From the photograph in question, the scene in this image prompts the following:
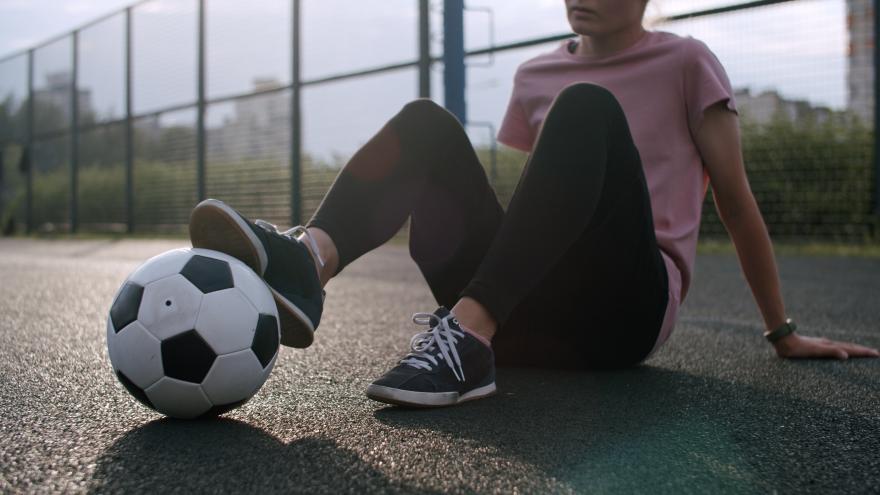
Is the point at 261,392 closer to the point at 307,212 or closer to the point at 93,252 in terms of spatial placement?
the point at 93,252

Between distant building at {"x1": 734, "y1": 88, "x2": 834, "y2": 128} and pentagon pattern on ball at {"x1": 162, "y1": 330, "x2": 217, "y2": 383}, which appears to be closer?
pentagon pattern on ball at {"x1": 162, "y1": 330, "x2": 217, "y2": 383}

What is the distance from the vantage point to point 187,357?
1.12m

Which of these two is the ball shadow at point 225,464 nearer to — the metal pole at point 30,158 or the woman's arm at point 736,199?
the woman's arm at point 736,199

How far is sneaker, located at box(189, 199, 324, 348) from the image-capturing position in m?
1.21

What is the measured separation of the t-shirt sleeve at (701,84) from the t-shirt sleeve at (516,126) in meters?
0.38

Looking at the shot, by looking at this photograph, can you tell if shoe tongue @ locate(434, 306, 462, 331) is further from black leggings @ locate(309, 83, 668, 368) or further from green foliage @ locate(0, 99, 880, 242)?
green foliage @ locate(0, 99, 880, 242)

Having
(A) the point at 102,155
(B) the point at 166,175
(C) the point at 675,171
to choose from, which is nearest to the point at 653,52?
(C) the point at 675,171

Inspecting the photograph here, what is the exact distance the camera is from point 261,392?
143 centimetres

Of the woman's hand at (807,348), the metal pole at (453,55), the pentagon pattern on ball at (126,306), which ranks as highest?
the metal pole at (453,55)

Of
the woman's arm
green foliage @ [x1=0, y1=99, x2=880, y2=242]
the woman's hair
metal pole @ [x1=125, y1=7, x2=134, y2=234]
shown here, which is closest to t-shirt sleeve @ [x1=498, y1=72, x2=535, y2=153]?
the woman's hair

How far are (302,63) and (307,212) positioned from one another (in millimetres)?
1442

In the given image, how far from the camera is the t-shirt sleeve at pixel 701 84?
4.99 ft

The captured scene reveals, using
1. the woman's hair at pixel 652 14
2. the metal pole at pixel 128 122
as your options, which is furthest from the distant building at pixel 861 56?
the metal pole at pixel 128 122

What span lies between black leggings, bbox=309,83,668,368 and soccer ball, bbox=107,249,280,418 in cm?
28
